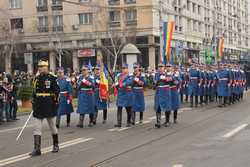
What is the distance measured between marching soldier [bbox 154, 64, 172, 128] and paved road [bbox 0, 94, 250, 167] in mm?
547

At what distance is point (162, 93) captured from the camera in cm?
1600

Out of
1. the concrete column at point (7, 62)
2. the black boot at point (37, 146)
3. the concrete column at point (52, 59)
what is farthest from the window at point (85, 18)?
the black boot at point (37, 146)

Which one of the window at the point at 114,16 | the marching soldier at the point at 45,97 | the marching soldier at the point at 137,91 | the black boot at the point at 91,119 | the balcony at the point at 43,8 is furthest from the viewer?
the balcony at the point at 43,8

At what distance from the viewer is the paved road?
9969mm

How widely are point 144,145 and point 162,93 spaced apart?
4.09m

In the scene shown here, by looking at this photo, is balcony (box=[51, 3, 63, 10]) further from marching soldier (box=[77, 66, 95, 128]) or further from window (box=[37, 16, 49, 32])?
marching soldier (box=[77, 66, 95, 128])

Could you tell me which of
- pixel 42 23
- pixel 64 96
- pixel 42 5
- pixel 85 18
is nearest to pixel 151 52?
pixel 85 18

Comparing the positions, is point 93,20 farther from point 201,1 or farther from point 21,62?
point 201,1

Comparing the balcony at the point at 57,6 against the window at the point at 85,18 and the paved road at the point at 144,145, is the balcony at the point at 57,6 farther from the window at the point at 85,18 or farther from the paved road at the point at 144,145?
the paved road at the point at 144,145

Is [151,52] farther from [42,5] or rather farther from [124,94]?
[124,94]

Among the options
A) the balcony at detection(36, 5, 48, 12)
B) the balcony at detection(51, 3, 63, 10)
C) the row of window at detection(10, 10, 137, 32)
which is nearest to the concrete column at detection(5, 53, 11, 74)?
the row of window at detection(10, 10, 137, 32)

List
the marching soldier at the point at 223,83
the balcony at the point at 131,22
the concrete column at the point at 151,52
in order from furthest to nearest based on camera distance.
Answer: the balcony at the point at 131,22 → the concrete column at the point at 151,52 → the marching soldier at the point at 223,83

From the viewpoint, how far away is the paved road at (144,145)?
9.97m

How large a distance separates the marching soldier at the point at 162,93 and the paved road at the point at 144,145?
547mm
